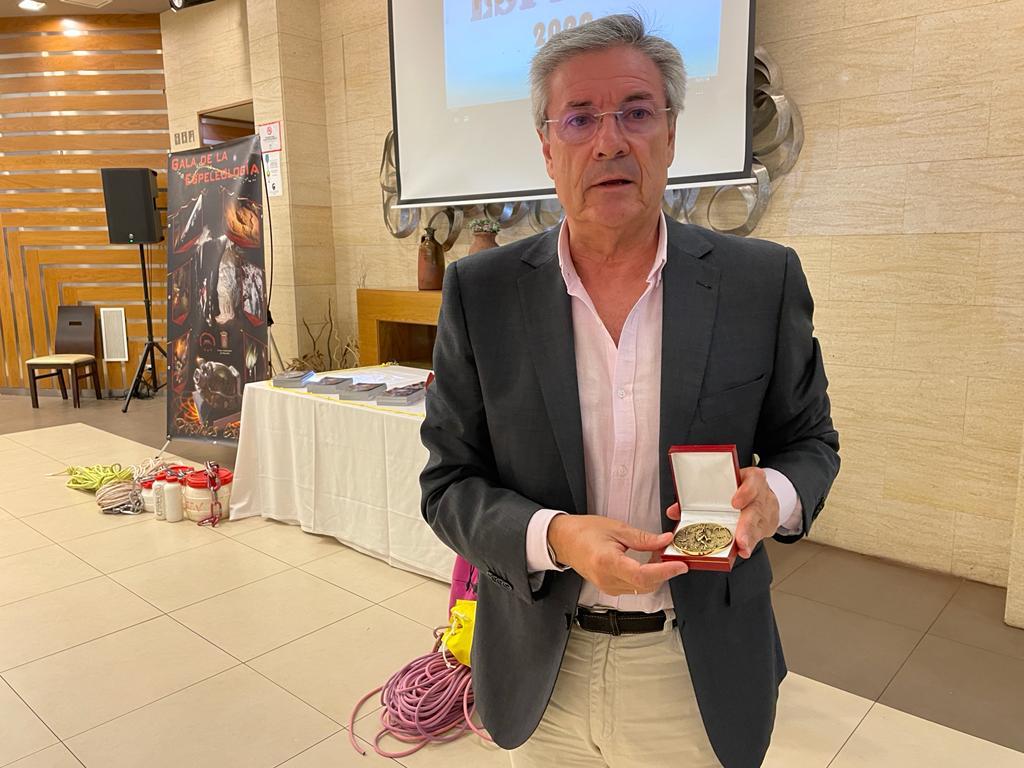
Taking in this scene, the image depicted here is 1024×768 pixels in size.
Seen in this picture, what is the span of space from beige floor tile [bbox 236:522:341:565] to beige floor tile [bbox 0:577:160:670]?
2.11ft

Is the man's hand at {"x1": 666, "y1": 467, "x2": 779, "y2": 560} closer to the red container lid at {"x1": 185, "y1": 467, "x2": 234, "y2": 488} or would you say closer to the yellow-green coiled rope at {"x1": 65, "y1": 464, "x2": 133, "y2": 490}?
the red container lid at {"x1": 185, "y1": 467, "x2": 234, "y2": 488}

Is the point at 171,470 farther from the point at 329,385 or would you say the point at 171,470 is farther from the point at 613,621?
the point at 613,621

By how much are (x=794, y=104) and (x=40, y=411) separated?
7233 mm

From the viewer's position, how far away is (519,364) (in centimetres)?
99

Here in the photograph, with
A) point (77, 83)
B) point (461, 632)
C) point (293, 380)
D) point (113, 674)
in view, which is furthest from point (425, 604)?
point (77, 83)

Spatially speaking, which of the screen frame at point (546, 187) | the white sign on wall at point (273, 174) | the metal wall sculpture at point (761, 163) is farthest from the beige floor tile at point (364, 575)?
the white sign on wall at point (273, 174)

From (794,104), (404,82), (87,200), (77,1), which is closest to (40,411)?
(87,200)

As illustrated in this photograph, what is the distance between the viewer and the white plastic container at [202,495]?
3.95 metres

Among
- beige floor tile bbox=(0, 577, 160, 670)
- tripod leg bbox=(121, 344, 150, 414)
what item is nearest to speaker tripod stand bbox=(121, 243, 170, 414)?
tripod leg bbox=(121, 344, 150, 414)

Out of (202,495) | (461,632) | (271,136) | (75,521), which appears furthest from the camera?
(271,136)

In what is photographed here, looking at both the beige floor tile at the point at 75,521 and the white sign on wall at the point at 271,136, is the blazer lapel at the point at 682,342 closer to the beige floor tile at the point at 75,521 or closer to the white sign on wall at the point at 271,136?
the beige floor tile at the point at 75,521

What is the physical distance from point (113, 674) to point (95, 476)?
8.14 feet

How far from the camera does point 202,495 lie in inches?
155

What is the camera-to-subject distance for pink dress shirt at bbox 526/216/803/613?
0.97m
